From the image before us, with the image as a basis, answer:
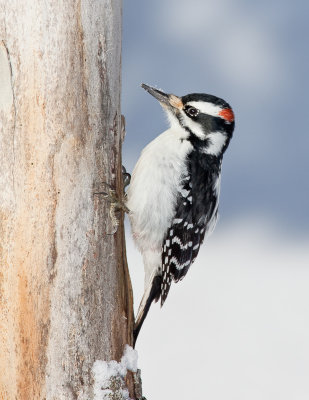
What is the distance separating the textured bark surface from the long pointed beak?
927 mm

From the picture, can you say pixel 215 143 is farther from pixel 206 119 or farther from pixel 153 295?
pixel 153 295

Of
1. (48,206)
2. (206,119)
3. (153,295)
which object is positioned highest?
(206,119)

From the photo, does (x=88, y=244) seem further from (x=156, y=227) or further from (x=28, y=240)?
(x=156, y=227)

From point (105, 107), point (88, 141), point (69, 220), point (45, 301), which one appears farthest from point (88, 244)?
point (105, 107)

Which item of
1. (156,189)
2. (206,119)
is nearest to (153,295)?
(156,189)

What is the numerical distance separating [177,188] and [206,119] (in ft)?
1.52

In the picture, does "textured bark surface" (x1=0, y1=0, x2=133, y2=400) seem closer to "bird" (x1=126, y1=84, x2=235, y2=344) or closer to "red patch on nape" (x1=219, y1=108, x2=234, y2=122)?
"bird" (x1=126, y1=84, x2=235, y2=344)

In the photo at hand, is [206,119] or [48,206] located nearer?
[48,206]

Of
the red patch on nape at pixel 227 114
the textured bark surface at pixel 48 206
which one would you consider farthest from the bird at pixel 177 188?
the textured bark surface at pixel 48 206

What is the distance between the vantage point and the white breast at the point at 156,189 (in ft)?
9.70

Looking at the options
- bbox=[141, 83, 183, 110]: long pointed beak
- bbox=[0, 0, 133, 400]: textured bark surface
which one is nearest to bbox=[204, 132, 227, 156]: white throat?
bbox=[141, 83, 183, 110]: long pointed beak

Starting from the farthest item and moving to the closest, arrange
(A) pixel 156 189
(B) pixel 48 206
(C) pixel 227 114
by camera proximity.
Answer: (C) pixel 227 114, (A) pixel 156 189, (B) pixel 48 206

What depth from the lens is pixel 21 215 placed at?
237cm

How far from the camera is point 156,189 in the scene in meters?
2.97
